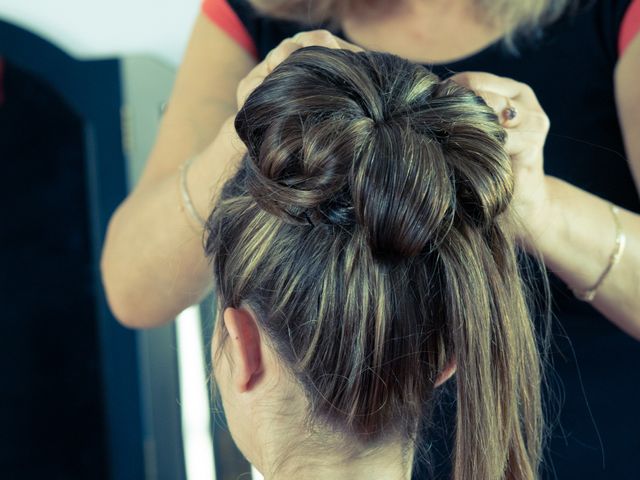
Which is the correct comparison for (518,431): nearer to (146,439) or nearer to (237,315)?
(237,315)

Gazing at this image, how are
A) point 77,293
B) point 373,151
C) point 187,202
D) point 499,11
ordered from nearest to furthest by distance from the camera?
point 373,151 < point 187,202 < point 499,11 < point 77,293

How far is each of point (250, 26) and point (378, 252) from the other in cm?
48

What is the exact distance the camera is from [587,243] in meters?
0.80

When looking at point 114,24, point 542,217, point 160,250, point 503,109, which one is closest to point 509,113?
point 503,109

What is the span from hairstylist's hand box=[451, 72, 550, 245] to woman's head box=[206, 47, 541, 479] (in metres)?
0.05

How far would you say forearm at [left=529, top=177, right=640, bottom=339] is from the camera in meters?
0.79

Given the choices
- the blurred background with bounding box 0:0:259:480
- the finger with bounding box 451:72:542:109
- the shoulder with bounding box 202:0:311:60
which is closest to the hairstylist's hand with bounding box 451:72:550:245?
the finger with bounding box 451:72:542:109

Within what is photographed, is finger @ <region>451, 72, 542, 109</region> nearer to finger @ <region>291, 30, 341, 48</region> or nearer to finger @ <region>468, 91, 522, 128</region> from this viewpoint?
Answer: finger @ <region>468, 91, 522, 128</region>

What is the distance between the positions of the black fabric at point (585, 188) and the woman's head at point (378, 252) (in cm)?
28

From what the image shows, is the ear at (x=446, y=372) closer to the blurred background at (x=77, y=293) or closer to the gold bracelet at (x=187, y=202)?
the gold bracelet at (x=187, y=202)

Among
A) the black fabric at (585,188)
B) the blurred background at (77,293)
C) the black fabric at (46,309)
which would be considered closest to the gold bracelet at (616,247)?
the black fabric at (585,188)

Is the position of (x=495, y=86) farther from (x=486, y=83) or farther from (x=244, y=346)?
(x=244, y=346)

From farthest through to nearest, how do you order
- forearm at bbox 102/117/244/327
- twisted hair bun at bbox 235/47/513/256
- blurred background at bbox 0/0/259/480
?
1. blurred background at bbox 0/0/259/480
2. forearm at bbox 102/117/244/327
3. twisted hair bun at bbox 235/47/513/256

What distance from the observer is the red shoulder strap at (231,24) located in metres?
1.02
